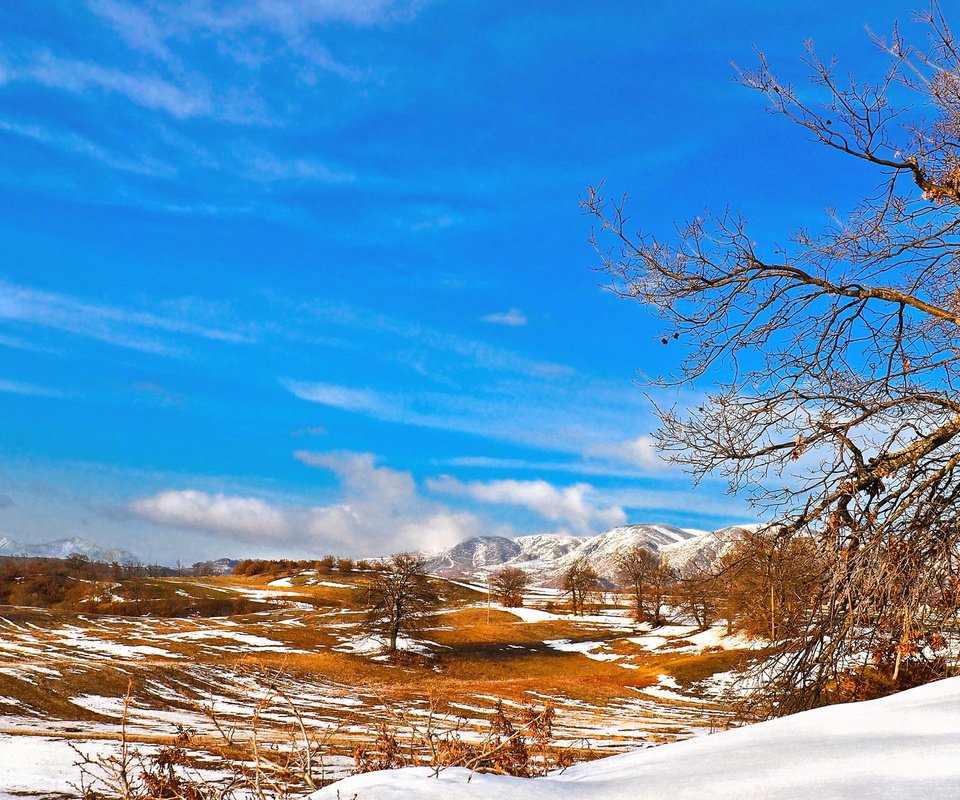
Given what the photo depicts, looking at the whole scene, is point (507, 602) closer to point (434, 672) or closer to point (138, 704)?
point (434, 672)

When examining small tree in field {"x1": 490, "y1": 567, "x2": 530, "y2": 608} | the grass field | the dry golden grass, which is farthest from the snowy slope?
small tree in field {"x1": 490, "y1": 567, "x2": 530, "y2": 608}

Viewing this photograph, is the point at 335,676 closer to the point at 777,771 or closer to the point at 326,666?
the point at 326,666

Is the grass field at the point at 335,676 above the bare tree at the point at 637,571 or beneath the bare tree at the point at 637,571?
beneath

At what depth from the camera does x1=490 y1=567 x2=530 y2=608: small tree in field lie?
109m

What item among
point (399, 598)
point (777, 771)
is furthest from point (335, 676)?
point (777, 771)

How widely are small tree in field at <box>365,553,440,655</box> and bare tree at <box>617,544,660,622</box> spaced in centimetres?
3355

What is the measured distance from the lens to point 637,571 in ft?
282

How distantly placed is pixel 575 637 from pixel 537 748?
75.6 metres

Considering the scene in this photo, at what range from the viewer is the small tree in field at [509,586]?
109 m

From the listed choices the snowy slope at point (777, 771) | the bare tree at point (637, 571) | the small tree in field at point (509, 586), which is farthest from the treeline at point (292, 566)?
the snowy slope at point (777, 771)

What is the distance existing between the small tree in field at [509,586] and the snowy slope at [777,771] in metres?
107

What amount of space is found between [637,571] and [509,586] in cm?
2857

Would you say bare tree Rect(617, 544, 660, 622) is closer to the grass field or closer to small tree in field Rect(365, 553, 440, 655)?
the grass field

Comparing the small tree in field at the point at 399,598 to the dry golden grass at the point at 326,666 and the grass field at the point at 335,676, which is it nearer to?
the grass field at the point at 335,676
